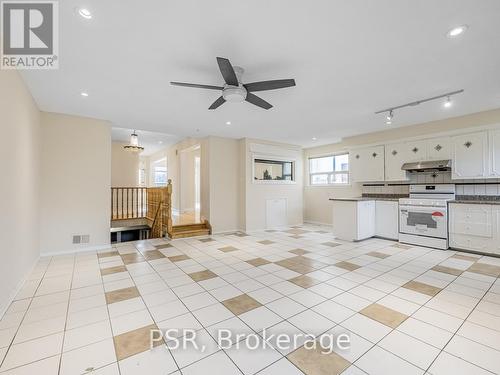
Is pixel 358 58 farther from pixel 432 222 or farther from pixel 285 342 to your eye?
pixel 432 222

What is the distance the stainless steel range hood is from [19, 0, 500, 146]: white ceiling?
97 cm

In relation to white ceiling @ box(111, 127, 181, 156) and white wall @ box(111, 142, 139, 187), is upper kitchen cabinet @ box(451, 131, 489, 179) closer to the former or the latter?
white ceiling @ box(111, 127, 181, 156)

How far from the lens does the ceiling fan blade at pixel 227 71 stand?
6.84 feet

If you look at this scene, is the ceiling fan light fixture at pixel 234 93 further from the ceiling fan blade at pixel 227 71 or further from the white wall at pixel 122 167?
the white wall at pixel 122 167

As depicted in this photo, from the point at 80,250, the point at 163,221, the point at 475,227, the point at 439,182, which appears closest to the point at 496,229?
the point at 475,227

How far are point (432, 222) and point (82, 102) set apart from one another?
22.5 feet

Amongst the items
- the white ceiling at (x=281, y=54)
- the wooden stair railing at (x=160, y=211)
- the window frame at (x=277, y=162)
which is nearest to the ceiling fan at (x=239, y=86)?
the white ceiling at (x=281, y=54)

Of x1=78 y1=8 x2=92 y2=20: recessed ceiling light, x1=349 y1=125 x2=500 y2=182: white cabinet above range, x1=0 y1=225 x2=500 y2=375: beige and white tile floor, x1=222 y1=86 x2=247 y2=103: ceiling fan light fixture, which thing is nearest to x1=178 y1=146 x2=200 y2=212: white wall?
x1=0 y1=225 x2=500 y2=375: beige and white tile floor

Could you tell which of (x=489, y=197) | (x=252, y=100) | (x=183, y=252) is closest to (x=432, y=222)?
(x=489, y=197)

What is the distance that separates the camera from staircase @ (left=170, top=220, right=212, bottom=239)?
18.2 feet

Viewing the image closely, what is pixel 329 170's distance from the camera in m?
7.23

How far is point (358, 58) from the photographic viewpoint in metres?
2.52

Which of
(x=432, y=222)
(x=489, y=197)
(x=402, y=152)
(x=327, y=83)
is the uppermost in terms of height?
(x=327, y=83)

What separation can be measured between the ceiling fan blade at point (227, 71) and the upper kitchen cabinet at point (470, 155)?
4667mm
